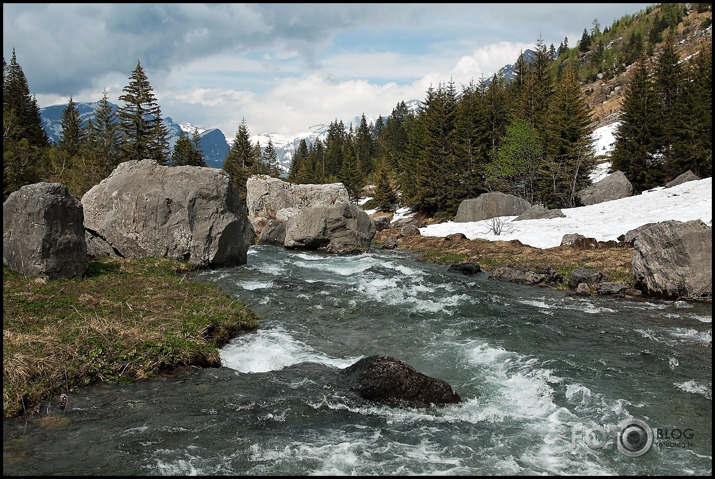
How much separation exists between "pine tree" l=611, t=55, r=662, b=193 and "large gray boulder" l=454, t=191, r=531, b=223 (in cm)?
1142

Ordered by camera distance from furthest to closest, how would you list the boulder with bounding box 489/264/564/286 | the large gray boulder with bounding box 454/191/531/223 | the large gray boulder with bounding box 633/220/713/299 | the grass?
the large gray boulder with bounding box 454/191/531/223, the boulder with bounding box 489/264/564/286, the large gray boulder with bounding box 633/220/713/299, the grass

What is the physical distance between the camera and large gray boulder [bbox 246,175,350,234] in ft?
146

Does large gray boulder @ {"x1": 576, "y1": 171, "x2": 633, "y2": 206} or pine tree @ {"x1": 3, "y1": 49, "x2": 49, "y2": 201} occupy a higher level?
pine tree @ {"x1": 3, "y1": 49, "x2": 49, "y2": 201}

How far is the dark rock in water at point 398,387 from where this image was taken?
7.46 meters

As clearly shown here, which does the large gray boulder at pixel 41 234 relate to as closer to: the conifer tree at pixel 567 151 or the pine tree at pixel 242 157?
the conifer tree at pixel 567 151

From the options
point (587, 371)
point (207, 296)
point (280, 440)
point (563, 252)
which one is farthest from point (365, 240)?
point (280, 440)

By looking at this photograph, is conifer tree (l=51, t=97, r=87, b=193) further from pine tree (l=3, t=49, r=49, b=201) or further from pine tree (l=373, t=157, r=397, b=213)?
pine tree (l=373, t=157, r=397, b=213)

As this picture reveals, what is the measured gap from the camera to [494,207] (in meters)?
37.1

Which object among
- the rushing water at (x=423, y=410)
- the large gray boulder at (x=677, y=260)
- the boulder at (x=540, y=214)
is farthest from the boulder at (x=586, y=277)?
the boulder at (x=540, y=214)

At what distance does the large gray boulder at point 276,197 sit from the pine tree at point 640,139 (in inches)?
1073

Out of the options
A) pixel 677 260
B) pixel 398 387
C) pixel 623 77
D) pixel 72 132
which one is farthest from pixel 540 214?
pixel 623 77

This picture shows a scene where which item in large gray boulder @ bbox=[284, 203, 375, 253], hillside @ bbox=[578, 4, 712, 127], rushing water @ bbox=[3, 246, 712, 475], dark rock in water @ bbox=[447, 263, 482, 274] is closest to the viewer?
rushing water @ bbox=[3, 246, 712, 475]

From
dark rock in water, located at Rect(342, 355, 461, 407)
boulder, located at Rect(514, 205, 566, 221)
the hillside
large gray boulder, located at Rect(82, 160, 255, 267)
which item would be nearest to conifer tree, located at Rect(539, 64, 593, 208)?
boulder, located at Rect(514, 205, 566, 221)

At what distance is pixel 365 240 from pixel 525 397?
A: 22251 millimetres
